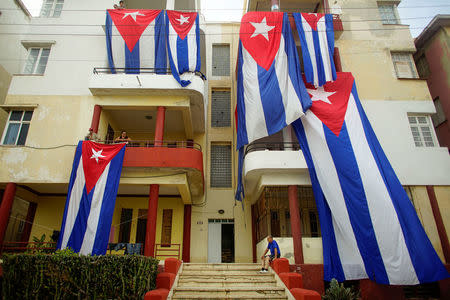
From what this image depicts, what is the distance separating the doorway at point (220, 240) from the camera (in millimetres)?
16766

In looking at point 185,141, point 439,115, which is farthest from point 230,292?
point 439,115

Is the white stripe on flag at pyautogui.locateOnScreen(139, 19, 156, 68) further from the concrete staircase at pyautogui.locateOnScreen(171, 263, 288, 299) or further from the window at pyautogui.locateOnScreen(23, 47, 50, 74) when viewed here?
the concrete staircase at pyautogui.locateOnScreen(171, 263, 288, 299)

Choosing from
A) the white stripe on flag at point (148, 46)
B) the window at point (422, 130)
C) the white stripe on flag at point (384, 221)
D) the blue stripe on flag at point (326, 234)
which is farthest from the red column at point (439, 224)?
the white stripe on flag at point (148, 46)

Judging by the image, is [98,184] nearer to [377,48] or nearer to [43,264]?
[43,264]

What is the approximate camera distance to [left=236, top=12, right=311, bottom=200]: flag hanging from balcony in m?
13.8

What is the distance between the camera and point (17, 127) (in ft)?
49.6

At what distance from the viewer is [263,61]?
49.1 feet

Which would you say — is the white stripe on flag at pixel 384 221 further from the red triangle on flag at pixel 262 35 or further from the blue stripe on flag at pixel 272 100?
the red triangle on flag at pixel 262 35

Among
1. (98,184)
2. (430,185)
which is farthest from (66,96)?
(430,185)

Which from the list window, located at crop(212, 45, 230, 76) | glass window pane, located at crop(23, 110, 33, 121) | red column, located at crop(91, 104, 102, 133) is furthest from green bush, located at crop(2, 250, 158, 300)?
window, located at crop(212, 45, 230, 76)

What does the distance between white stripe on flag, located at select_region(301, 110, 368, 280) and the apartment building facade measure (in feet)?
3.22

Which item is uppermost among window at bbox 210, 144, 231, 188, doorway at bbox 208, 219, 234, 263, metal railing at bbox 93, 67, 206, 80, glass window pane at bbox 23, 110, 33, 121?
metal railing at bbox 93, 67, 206, 80

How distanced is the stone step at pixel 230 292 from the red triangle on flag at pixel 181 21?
1203 cm

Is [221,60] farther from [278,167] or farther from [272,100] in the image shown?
[278,167]
